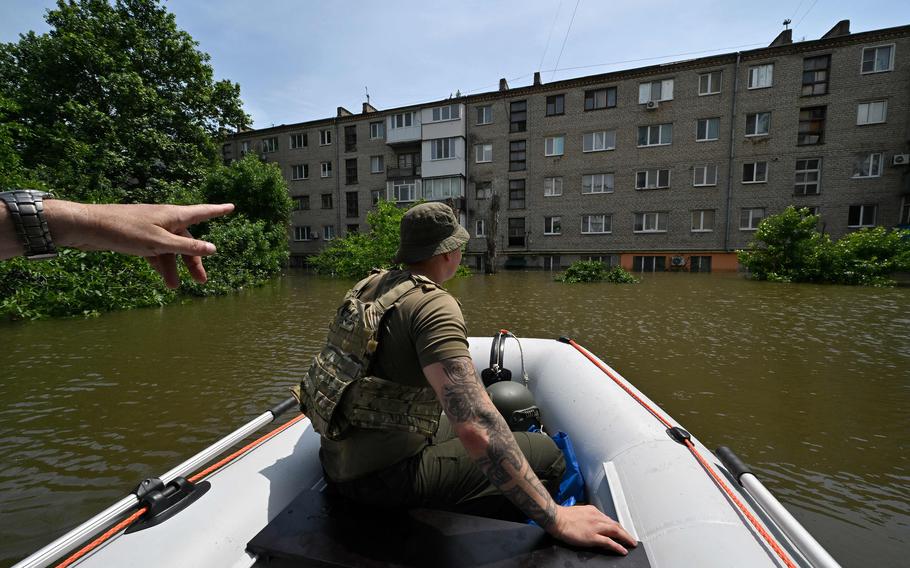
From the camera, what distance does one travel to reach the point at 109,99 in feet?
59.8

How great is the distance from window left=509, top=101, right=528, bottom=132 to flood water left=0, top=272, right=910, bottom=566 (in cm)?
2083

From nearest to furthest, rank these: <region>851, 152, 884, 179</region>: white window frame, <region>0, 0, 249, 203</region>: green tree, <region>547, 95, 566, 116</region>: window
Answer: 1. <region>0, 0, 249, 203</region>: green tree
2. <region>851, 152, 884, 179</region>: white window frame
3. <region>547, 95, 566, 116</region>: window

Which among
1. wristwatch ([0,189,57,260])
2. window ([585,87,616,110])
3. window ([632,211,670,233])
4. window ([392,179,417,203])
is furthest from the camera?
window ([392,179,417,203])

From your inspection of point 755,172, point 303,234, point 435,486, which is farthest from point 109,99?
point 755,172

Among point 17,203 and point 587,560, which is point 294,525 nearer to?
point 587,560

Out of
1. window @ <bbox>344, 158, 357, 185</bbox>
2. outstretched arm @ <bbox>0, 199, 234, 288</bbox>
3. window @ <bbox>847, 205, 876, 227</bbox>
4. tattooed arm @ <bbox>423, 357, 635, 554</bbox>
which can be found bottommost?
tattooed arm @ <bbox>423, 357, 635, 554</bbox>

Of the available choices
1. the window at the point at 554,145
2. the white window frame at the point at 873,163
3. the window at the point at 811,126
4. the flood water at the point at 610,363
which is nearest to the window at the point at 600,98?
the window at the point at 554,145

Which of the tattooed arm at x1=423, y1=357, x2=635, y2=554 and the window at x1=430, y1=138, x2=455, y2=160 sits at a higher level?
the window at x1=430, y1=138, x2=455, y2=160

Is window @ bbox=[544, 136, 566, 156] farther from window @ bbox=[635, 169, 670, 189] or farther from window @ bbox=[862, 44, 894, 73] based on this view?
window @ bbox=[862, 44, 894, 73]

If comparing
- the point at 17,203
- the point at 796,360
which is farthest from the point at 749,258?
the point at 17,203

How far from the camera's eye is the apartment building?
21250 mm

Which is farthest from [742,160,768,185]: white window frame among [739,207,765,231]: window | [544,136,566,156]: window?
[544,136,566,156]: window

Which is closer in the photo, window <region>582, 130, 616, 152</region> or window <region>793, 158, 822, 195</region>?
window <region>793, 158, 822, 195</region>

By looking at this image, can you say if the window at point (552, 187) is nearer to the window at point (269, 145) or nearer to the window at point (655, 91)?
the window at point (655, 91)
